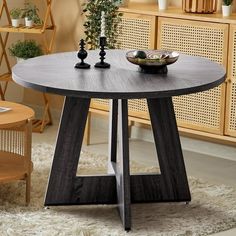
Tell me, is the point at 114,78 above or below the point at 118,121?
above

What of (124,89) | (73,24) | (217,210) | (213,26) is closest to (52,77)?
(124,89)

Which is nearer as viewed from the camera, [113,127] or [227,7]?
[113,127]

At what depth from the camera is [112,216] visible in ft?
13.8

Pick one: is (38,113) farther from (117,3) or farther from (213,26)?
(213,26)

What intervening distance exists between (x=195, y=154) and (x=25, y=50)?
4.71 ft

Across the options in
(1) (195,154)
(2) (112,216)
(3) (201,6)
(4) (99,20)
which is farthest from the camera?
(1) (195,154)

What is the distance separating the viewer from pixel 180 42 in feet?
17.1

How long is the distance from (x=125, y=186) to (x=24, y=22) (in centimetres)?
245

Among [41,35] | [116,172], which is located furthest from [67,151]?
[41,35]

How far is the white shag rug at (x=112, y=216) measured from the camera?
400cm

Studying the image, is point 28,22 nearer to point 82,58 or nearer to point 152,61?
point 82,58

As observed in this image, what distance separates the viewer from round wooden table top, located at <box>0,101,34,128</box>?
4.30 m

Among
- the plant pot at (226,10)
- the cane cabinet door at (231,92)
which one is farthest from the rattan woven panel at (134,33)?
the cane cabinet door at (231,92)

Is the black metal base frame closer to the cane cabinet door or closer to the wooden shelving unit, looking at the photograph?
the cane cabinet door
